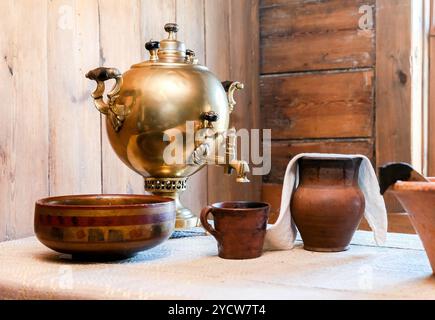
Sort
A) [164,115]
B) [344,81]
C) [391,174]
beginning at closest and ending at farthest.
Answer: [391,174] < [164,115] < [344,81]

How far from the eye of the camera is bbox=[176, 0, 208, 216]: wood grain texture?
174 centimetres

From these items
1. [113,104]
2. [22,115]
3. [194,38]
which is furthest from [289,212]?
[194,38]

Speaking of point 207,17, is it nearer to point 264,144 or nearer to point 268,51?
point 268,51

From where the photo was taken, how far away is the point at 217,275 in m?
0.80

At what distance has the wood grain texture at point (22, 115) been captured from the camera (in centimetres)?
115

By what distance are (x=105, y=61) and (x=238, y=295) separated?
90cm

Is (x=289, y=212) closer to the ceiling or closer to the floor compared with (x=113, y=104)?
closer to the floor

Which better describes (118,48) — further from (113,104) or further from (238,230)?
(238,230)

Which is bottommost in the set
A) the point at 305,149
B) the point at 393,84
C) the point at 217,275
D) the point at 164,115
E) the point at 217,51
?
the point at 217,275

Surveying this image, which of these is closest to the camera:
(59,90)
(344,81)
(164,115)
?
(164,115)

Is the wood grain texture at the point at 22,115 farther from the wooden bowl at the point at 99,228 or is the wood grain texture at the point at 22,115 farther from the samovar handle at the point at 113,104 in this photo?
the wooden bowl at the point at 99,228

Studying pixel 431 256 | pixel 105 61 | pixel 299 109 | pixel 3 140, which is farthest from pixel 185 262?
pixel 299 109

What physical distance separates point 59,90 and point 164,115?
32 centimetres

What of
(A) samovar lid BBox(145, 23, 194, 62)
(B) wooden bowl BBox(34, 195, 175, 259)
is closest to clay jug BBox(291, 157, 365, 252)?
(B) wooden bowl BBox(34, 195, 175, 259)
